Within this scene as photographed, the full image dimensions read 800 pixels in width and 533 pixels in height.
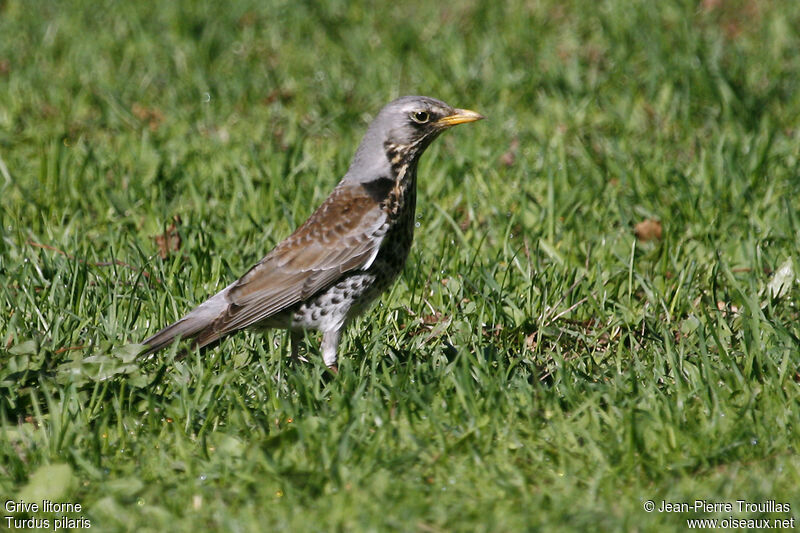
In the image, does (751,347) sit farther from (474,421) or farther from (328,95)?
(328,95)

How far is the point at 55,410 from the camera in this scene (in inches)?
166

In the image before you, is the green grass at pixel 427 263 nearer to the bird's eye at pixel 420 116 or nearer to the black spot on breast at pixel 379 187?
the black spot on breast at pixel 379 187

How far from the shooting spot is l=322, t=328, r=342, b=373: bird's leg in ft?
16.5

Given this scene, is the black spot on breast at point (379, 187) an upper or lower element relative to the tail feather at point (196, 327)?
upper

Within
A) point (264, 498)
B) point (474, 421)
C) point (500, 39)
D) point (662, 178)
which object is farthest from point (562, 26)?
point (264, 498)

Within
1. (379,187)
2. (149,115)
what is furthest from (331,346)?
(149,115)

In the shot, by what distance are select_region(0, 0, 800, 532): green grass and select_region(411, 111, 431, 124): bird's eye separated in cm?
87

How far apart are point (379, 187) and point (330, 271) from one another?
1.64 ft

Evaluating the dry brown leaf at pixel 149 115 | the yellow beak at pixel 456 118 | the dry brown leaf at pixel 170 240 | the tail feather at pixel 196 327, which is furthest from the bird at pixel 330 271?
the dry brown leaf at pixel 149 115

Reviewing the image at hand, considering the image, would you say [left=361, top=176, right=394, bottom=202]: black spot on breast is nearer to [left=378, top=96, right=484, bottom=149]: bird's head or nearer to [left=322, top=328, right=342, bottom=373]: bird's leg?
[left=378, top=96, right=484, bottom=149]: bird's head

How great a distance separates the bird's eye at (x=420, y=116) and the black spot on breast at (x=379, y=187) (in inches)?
13.2

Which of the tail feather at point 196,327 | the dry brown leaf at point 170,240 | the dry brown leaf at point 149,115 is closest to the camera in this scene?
the tail feather at point 196,327

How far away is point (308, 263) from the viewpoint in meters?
5.19

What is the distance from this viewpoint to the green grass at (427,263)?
395 cm
